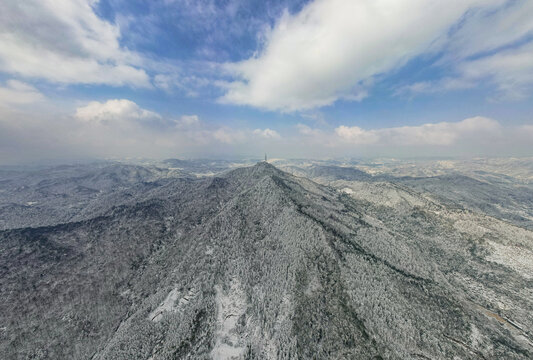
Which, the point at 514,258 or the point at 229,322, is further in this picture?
the point at 514,258

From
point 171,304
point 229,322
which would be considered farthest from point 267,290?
point 171,304

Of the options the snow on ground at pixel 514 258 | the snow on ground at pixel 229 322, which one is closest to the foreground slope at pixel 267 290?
the snow on ground at pixel 229 322

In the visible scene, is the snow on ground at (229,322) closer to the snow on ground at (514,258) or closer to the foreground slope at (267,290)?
the foreground slope at (267,290)

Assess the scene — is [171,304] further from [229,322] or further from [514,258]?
[514,258]

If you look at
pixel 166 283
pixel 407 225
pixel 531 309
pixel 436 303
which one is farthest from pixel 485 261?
pixel 166 283

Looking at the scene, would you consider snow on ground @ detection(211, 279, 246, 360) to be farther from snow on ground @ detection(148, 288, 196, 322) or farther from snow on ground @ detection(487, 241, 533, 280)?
snow on ground @ detection(487, 241, 533, 280)
